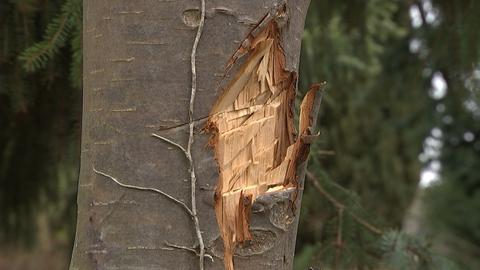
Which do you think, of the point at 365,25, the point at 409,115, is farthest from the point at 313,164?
the point at 409,115

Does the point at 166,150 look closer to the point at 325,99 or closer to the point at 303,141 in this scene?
the point at 303,141

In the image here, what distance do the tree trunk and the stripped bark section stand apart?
15 millimetres

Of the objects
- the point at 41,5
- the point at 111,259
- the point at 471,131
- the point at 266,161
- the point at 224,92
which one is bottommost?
the point at 471,131

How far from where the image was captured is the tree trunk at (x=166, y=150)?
4.10ft

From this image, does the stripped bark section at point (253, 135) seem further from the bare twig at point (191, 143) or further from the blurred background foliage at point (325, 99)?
the blurred background foliage at point (325, 99)

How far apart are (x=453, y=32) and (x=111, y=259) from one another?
1.84m

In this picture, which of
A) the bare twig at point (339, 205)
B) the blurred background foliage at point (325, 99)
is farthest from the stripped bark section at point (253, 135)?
the bare twig at point (339, 205)

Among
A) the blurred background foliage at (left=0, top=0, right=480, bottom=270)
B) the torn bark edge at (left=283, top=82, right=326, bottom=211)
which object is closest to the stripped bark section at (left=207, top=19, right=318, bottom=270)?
the torn bark edge at (left=283, top=82, right=326, bottom=211)

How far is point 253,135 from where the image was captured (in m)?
1.30

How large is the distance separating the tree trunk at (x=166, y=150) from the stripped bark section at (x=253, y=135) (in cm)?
2

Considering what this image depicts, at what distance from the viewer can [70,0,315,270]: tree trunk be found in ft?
4.10

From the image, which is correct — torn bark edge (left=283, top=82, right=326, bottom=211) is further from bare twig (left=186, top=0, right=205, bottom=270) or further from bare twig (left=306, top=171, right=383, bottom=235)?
bare twig (left=306, top=171, right=383, bottom=235)

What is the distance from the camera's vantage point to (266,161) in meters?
1.30

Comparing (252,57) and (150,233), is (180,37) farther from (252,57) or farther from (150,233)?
(150,233)
